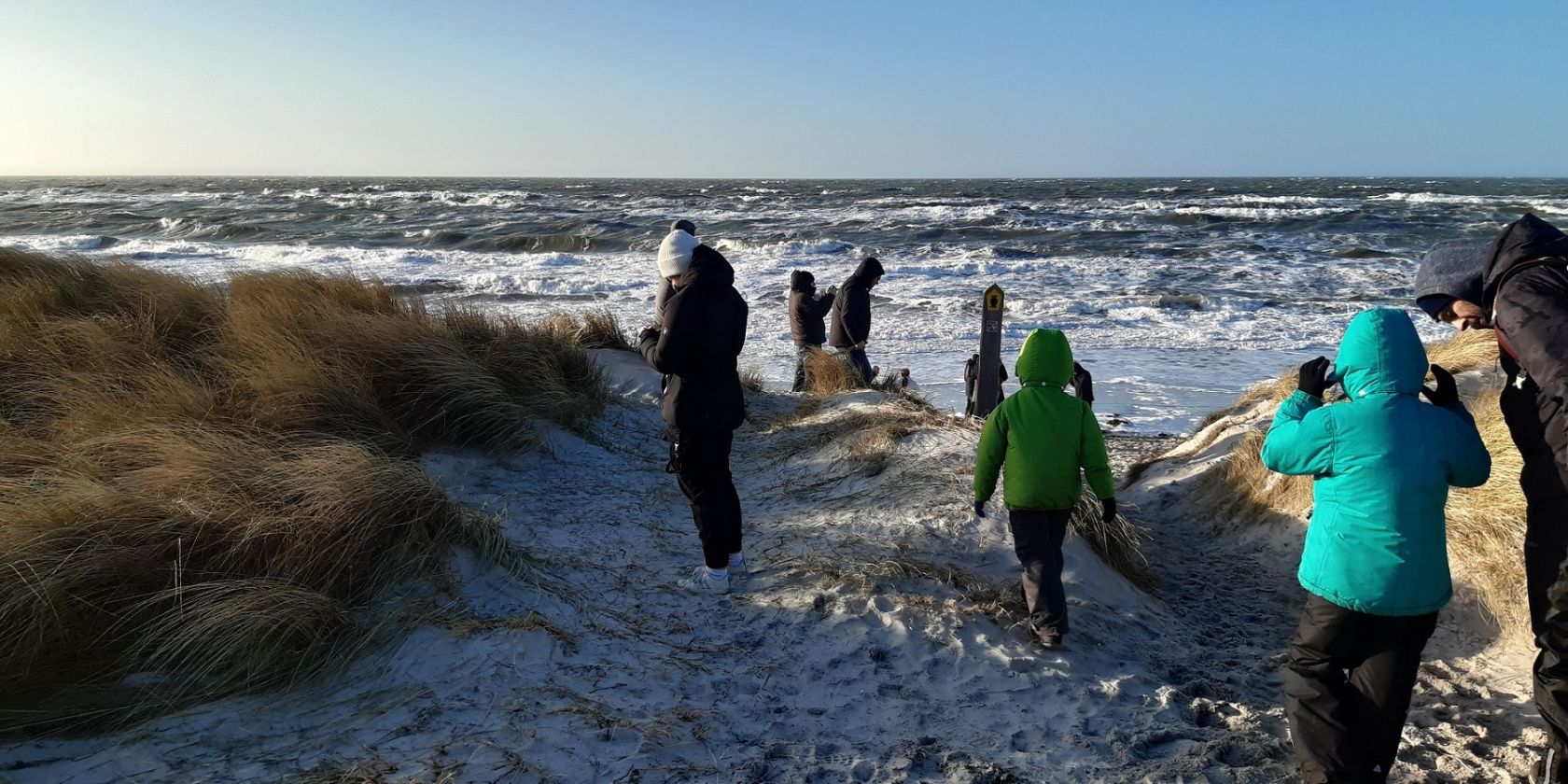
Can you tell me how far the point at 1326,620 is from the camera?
2.60 metres

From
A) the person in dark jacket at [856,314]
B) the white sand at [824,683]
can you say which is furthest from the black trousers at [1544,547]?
→ the person in dark jacket at [856,314]

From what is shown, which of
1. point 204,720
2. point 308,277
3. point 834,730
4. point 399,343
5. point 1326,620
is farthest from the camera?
point 308,277

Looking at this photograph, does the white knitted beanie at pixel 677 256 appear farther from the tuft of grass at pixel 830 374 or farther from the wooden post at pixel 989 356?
the tuft of grass at pixel 830 374

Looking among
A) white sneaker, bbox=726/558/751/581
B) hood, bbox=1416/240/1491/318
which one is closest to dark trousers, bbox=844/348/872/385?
white sneaker, bbox=726/558/751/581

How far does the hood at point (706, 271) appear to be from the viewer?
4.01m

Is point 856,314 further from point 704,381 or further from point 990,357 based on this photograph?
point 704,381

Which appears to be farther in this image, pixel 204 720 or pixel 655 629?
pixel 655 629

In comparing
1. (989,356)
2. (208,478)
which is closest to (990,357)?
(989,356)

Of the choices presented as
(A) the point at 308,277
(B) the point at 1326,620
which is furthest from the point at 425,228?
(B) the point at 1326,620

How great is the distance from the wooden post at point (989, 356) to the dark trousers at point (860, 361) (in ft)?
6.24

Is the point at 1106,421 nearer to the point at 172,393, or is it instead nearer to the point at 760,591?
the point at 760,591

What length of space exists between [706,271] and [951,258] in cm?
2229

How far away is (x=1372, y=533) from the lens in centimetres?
251

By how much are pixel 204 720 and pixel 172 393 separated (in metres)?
2.79
